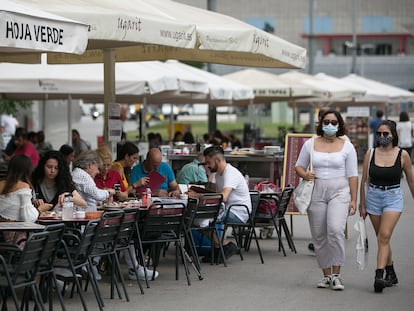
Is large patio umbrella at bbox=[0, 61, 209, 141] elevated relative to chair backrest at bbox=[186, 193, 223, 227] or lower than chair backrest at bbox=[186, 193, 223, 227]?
elevated

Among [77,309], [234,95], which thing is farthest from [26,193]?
[234,95]

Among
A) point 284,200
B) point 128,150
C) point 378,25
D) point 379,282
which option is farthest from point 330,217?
point 378,25

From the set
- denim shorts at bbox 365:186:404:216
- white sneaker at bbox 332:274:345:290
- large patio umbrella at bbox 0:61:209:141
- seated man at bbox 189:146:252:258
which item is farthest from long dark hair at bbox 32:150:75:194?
large patio umbrella at bbox 0:61:209:141

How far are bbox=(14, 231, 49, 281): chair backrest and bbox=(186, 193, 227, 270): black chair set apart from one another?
3.42 meters

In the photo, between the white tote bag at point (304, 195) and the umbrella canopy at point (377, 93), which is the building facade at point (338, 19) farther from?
the white tote bag at point (304, 195)

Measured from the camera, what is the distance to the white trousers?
Answer: 10.9 m

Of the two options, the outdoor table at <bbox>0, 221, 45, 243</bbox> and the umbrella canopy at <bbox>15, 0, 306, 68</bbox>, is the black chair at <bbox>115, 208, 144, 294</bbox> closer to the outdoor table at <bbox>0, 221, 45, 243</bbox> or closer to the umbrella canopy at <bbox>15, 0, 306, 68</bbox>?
the outdoor table at <bbox>0, 221, 45, 243</bbox>

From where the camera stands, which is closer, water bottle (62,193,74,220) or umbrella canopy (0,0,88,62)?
umbrella canopy (0,0,88,62)

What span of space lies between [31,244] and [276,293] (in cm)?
342

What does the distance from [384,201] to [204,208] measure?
217 centimetres

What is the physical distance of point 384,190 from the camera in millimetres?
10953

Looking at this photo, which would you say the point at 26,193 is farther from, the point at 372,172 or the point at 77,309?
the point at 372,172

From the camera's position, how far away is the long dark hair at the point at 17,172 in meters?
9.98

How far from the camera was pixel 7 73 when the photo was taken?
17.5m
